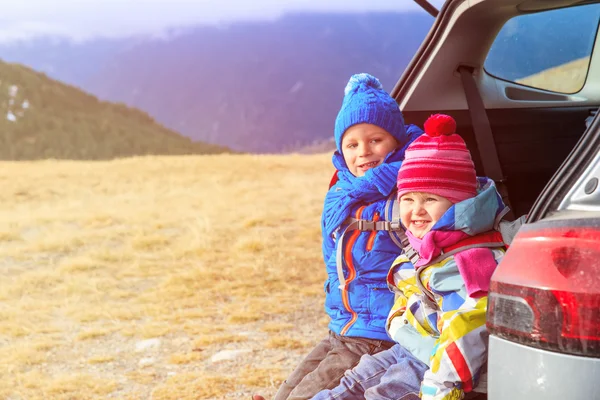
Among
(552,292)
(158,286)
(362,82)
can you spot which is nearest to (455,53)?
(362,82)

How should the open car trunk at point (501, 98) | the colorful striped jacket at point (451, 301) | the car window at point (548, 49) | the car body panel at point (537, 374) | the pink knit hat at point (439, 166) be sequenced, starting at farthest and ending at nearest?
1. the car window at point (548, 49)
2. the open car trunk at point (501, 98)
3. the pink knit hat at point (439, 166)
4. the colorful striped jacket at point (451, 301)
5. the car body panel at point (537, 374)

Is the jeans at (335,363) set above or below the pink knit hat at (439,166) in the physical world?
below

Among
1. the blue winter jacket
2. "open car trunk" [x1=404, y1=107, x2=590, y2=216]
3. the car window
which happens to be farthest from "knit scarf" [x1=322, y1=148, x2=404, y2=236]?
the car window

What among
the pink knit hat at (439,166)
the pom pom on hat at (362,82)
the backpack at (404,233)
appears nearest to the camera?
the backpack at (404,233)

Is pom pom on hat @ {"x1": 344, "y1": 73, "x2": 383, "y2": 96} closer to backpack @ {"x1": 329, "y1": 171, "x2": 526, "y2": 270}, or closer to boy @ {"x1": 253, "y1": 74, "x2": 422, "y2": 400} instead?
boy @ {"x1": 253, "y1": 74, "x2": 422, "y2": 400}

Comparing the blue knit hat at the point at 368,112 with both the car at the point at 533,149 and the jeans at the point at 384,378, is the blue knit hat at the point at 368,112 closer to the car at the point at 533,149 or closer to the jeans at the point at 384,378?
the car at the point at 533,149

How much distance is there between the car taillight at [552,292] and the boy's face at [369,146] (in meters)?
1.06

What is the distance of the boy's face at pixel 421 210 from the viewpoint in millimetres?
2135

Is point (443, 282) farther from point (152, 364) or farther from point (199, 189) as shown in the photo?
point (199, 189)

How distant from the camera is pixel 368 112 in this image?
2.62 meters

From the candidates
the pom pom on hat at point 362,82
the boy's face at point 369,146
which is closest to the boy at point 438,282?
the boy's face at point 369,146

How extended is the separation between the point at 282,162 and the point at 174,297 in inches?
465

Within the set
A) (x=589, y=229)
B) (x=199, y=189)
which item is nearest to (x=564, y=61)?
(x=589, y=229)

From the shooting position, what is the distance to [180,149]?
32.8m
